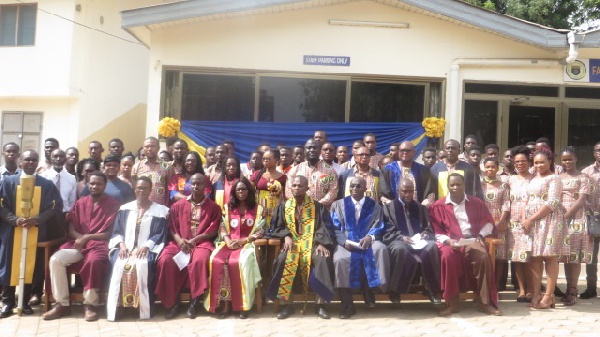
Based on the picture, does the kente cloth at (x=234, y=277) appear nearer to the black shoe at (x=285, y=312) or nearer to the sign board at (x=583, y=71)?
the black shoe at (x=285, y=312)

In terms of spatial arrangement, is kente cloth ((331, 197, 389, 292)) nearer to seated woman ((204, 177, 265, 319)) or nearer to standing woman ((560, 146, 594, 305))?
seated woman ((204, 177, 265, 319))

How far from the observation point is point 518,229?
6.04 meters

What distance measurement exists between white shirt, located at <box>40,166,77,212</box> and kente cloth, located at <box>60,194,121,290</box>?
612 millimetres

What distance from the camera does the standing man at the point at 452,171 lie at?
6438 mm

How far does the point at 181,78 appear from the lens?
29.9 feet

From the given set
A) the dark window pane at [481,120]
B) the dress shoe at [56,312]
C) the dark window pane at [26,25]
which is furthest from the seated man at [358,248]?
the dark window pane at [26,25]

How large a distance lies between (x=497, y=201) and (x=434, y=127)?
291 centimetres

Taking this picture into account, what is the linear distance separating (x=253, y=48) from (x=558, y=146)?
222 inches

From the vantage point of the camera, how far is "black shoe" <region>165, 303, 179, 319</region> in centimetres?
547

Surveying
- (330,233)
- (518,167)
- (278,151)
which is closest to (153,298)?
(330,233)

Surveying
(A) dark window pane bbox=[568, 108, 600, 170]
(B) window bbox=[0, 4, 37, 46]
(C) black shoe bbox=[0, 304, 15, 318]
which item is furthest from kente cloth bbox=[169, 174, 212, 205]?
(B) window bbox=[0, 4, 37, 46]

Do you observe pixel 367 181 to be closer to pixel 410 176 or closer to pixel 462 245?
pixel 410 176

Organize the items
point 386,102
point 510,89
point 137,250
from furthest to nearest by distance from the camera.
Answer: point 510,89 → point 386,102 → point 137,250

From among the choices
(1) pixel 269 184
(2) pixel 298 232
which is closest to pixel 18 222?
(1) pixel 269 184
